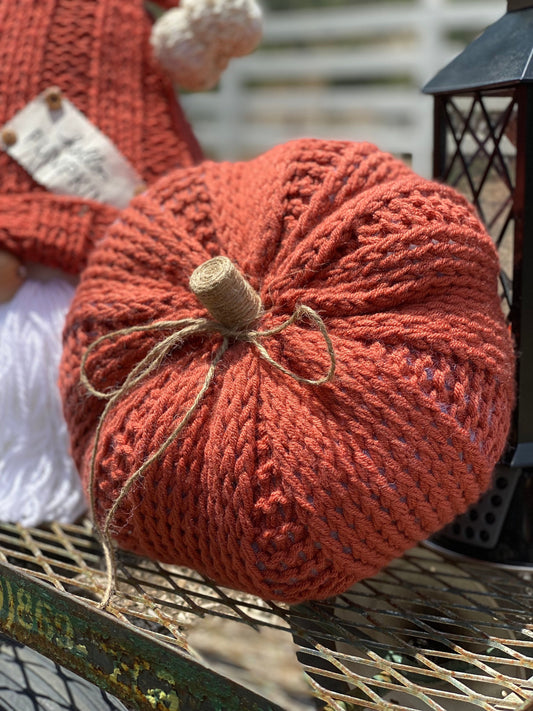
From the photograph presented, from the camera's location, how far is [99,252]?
2.58 feet

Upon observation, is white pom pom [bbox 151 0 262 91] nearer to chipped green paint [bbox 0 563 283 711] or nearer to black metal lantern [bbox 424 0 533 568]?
black metal lantern [bbox 424 0 533 568]

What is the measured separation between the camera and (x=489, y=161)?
0.82m

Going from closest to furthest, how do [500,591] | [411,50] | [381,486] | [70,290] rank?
[381,486] < [500,591] < [70,290] < [411,50]

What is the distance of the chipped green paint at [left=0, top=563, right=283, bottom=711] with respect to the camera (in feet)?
1.83

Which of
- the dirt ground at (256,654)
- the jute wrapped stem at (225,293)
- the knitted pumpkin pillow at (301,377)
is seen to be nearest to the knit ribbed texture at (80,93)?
the knitted pumpkin pillow at (301,377)

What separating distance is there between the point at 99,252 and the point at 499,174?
17.8 inches

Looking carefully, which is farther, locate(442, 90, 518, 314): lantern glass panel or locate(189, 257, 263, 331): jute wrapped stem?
locate(442, 90, 518, 314): lantern glass panel

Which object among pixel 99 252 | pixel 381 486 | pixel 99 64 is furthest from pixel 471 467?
pixel 99 64

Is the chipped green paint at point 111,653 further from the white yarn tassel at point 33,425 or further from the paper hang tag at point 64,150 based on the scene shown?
the paper hang tag at point 64,150

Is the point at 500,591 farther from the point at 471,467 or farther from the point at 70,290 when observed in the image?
the point at 70,290

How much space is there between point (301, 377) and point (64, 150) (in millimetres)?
470

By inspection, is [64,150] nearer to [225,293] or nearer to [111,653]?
[225,293]

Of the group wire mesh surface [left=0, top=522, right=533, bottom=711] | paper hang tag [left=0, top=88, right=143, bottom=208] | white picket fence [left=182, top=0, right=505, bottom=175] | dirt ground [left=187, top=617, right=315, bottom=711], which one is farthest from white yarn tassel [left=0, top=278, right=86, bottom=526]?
white picket fence [left=182, top=0, right=505, bottom=175]

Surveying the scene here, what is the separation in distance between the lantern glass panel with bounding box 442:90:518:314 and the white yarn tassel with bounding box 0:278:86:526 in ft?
1.65
